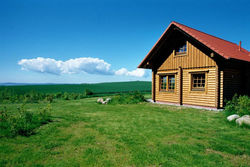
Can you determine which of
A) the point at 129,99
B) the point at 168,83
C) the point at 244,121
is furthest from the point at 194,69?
the point at 129,99

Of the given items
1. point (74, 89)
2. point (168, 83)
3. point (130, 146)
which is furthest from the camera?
point (74, 89)

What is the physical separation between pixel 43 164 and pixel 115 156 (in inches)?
67.5

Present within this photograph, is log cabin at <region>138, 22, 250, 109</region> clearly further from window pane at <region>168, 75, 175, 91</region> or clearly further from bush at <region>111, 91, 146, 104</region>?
bush at <region>111, 91, 146, 104</region>

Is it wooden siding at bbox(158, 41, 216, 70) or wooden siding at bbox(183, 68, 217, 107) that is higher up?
wooden siding at bbox(158, 41, 216, 70)

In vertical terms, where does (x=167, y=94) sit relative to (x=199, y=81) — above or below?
below

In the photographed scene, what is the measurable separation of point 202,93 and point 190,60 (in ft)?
8.76

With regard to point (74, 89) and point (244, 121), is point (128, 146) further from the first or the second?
point (74, 89)

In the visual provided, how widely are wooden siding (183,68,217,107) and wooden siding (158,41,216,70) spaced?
0.42 meters

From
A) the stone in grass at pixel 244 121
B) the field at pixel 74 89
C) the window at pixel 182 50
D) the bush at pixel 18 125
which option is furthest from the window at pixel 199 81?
the field at pixel 74 89

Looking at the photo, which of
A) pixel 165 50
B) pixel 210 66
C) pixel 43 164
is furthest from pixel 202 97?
pixel 43 164

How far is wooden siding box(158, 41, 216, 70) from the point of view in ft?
35.1

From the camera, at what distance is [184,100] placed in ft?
39.7

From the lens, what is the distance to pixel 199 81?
37.7ft

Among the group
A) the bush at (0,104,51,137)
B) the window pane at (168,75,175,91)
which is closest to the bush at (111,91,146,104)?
the window pane at (168,75,175,91)
